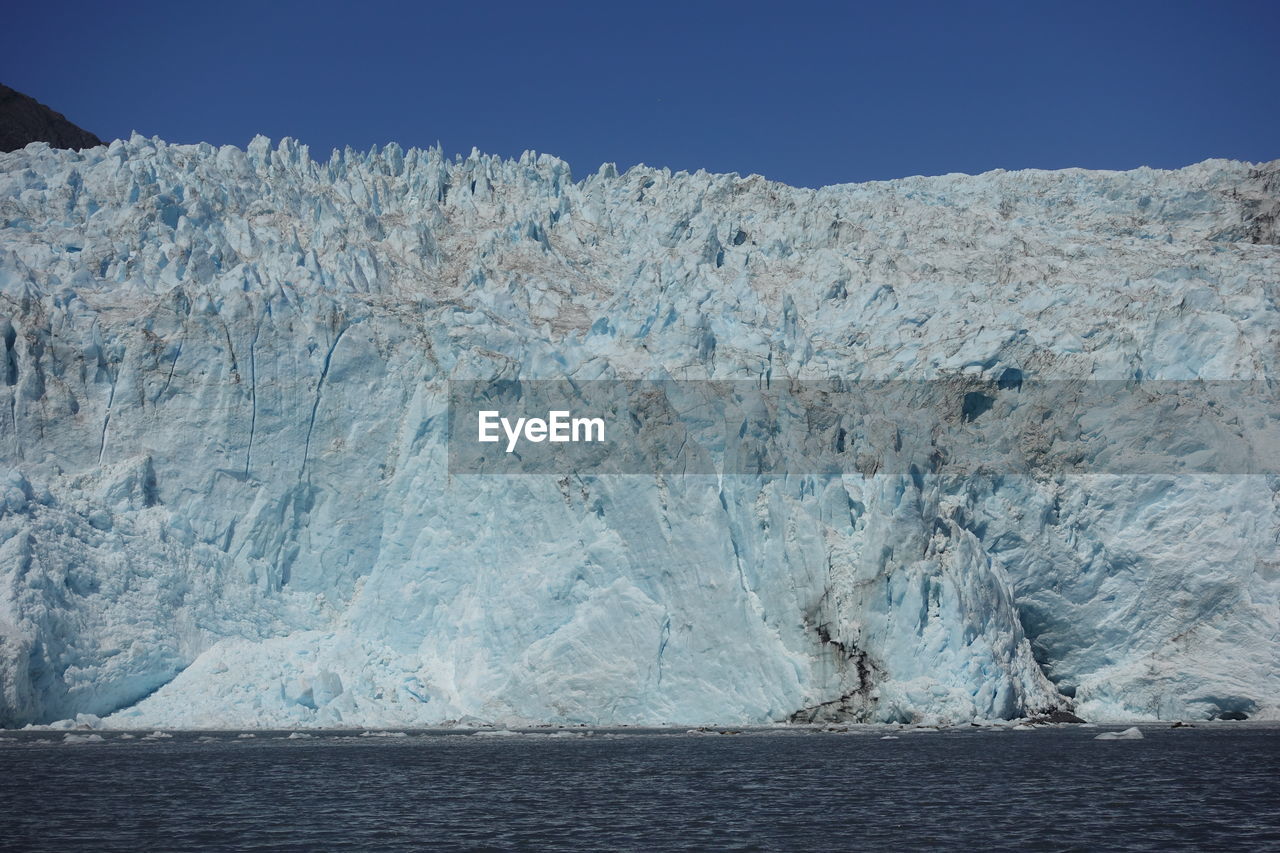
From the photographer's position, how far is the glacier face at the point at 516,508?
1382 inches

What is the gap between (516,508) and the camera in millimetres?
37188

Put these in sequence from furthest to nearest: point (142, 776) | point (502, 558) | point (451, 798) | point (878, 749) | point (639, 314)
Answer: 1. point (639, 314)
2. point (502, 558)
3. point (878, 749)
4. point (142, 776)
5. point (451, 798)

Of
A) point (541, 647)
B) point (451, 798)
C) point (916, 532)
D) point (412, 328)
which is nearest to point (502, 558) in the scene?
point (541, 647)

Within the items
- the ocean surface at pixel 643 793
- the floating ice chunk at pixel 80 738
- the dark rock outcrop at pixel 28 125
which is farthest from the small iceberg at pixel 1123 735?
the dark rock outcrop at pixel 28 125

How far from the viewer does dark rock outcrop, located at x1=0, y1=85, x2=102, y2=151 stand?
2638 inches

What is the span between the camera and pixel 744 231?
51.7 meters

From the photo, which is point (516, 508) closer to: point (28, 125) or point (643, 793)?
point (643, 793)

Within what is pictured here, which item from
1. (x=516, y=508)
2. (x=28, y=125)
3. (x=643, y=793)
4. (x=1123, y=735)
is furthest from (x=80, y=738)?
(x=28, y=125)

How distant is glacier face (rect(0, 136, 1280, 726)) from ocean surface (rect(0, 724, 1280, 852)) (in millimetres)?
1810

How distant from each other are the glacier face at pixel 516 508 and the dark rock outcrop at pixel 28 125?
23.2 metres

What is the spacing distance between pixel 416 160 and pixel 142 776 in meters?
32.6

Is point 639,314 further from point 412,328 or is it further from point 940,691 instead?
point 940,691

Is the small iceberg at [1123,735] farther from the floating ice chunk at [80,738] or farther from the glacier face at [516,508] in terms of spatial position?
the floating ice chunk at [80,738]

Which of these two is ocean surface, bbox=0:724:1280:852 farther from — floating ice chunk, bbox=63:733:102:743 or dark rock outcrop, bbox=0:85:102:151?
dark rock outcrop, bbox=0:85:102:151
